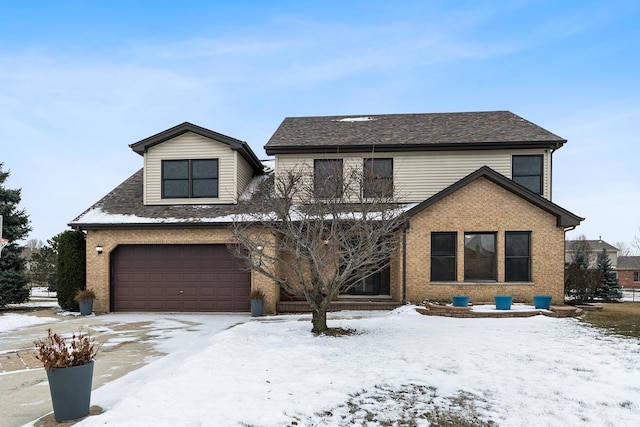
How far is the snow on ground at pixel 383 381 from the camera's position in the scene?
507 cm

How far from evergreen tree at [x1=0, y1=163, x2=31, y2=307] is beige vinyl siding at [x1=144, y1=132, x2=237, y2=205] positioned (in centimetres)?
738

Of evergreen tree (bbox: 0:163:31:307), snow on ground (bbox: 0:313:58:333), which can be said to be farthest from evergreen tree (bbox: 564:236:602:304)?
evergreen tree (bbox: 0:163:31:307)

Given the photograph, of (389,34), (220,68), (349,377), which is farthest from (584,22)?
(220,68)

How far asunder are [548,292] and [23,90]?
33829mm

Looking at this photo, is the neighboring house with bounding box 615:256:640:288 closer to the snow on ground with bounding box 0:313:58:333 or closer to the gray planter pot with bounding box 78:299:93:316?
the gray planter pot with bounding box 78:299:93:316

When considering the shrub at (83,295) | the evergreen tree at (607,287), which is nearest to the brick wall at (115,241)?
the shrub at (83,295)

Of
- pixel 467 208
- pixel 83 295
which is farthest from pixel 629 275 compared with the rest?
pixel 83 295

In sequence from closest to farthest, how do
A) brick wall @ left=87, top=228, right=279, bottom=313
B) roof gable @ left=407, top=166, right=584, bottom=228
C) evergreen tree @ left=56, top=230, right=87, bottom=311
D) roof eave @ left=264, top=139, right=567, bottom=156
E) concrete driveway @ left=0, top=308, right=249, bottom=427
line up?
concrete driveway @ left=0, top=308, right=249, bottom=427 → roof gable @ left=407, top=166, right=584, bottom=228 → brick wall @ left=87, top=228, right=279, bottom=313 → evergreen tree @ left=56, top=230, right=87, bottom=311 → roof eave @ left=264, top=139, right=567, bottom=156

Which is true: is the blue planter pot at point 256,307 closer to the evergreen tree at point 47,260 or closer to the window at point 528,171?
the window at point 528,171

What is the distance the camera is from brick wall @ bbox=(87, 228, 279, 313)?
15.3m

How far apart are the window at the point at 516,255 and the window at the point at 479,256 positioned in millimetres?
466

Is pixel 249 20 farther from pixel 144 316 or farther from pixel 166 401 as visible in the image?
pixel 166 401

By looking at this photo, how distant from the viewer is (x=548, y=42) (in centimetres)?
2098

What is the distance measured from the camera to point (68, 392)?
4891 millimetres
